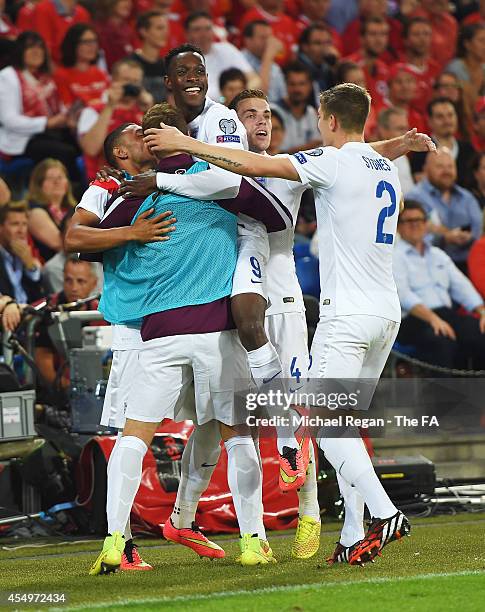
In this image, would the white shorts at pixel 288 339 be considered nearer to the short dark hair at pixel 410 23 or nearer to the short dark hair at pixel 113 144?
the short dark hair at pixel 113 144

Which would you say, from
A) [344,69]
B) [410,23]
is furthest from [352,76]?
[410,23]

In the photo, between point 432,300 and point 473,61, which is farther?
point 473,61

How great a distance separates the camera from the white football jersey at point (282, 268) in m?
6.30

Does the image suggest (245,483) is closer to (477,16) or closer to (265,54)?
(265,54)

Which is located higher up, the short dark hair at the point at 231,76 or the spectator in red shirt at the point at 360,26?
the spectator in red shirt at the point at 360,26

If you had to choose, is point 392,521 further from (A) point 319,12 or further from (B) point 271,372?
(A) point 319,12

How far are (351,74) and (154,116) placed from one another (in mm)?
7811

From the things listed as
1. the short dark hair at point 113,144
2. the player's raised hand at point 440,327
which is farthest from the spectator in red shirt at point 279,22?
the short dark hair at point 113,144

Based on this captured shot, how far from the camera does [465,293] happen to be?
11.5m

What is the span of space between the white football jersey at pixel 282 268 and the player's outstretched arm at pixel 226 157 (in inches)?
34.6

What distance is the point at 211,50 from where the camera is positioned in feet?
41.5

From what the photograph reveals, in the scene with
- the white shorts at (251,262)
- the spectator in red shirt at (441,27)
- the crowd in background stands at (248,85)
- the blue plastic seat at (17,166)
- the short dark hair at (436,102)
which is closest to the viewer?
the white shorts at (251,262)

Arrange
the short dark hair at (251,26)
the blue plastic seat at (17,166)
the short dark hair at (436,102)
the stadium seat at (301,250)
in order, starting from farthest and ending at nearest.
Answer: the short dark hair at (436,102) < the short dark hair at (251,26) < the blue plastic seat at (17,166) < the stadium seat at (301,250)

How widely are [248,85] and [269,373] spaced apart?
7089mm
